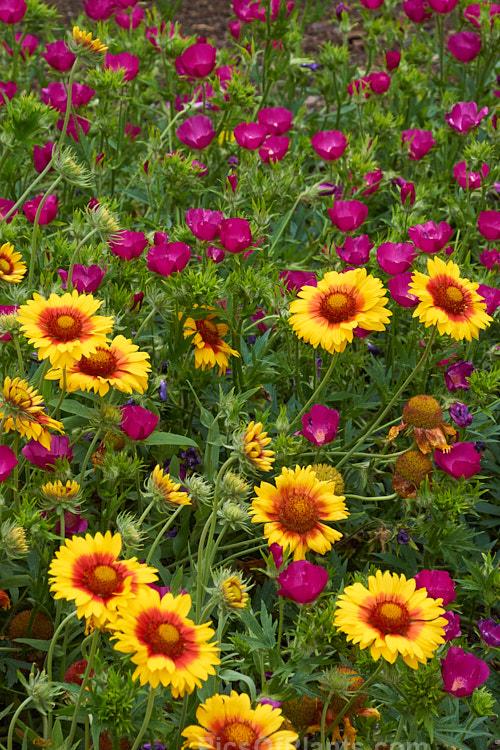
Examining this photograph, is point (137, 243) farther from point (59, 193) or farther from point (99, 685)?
point (59, 193)

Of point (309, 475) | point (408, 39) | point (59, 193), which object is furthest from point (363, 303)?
point (408, 39)

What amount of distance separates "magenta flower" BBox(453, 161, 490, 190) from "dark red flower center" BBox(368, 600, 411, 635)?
1.78m

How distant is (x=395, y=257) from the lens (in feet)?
8.07

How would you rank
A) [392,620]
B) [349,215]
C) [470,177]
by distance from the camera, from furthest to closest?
1. [470,177]
2. [349,215]
3. [392,620]

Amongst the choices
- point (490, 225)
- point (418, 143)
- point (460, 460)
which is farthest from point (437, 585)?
point (418, 143)

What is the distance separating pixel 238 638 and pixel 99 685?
35cm

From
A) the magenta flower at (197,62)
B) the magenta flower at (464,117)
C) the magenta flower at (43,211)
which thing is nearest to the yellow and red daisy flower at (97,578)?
the magenta flower at (43,211)

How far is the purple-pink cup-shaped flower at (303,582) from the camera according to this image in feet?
5.50

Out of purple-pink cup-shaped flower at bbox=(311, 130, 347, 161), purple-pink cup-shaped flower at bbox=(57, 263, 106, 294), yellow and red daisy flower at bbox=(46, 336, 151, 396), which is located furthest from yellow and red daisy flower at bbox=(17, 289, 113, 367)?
purple-pink cup-shaped flower at bbox=(311, 130, 347, 161)

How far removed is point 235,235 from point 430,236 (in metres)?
0.64

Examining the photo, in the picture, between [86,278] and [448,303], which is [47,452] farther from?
[448,303]

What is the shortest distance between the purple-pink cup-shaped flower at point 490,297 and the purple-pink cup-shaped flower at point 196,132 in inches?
43.1

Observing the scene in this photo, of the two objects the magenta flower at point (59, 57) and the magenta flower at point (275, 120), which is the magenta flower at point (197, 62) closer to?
the magenta flower at point (275, 120)

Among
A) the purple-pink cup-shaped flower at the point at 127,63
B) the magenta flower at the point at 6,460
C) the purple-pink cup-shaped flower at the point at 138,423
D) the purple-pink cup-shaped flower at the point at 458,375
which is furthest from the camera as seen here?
the purple-pink cup-shaped flower at the point at 127,63
